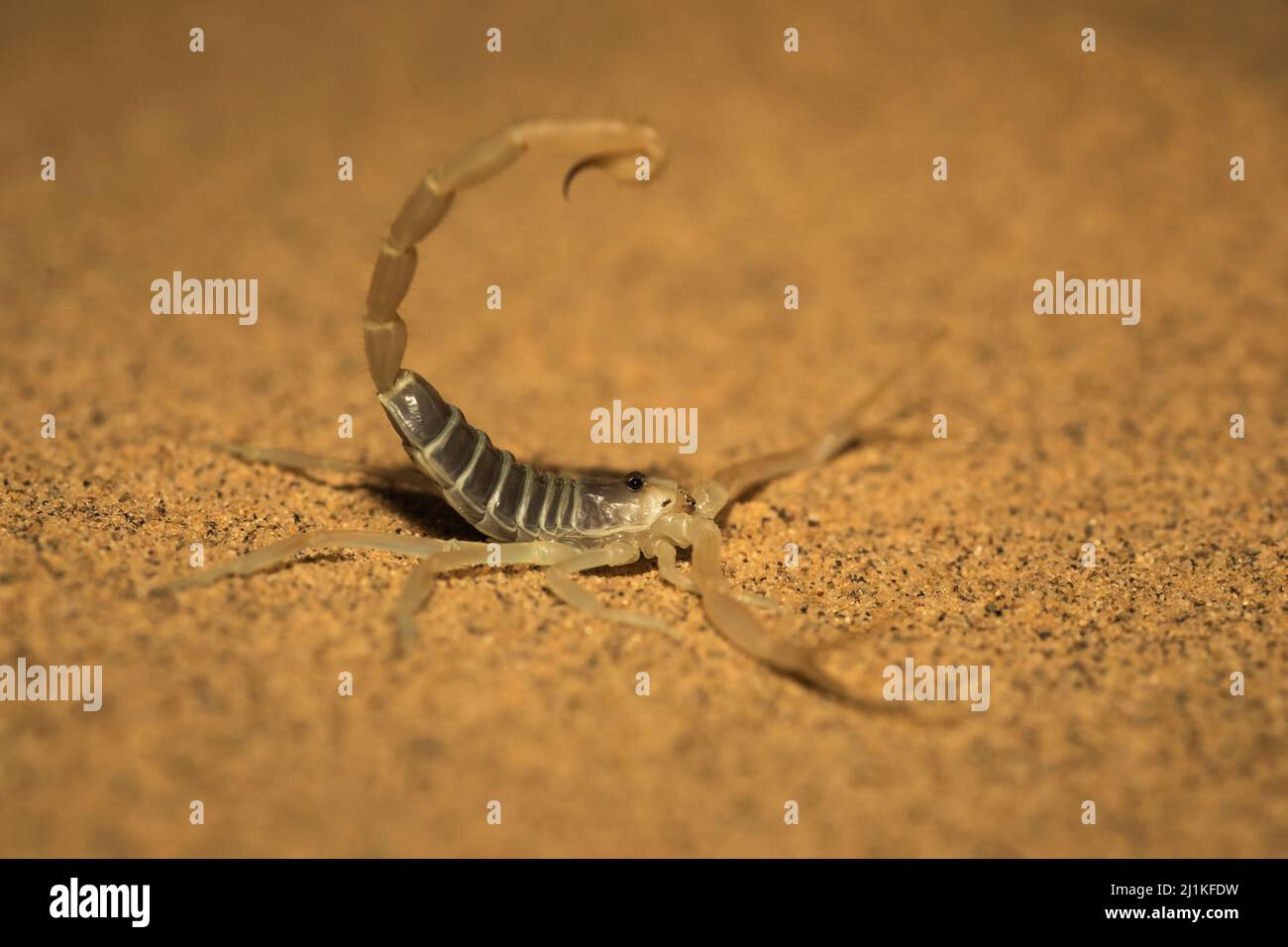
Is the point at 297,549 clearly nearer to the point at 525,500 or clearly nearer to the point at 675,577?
the point at 525,500

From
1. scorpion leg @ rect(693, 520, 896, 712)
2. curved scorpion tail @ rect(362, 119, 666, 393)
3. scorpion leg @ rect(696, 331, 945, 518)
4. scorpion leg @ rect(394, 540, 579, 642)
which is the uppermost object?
curved scorpion tail @ rect(362, 119, 666, 393)

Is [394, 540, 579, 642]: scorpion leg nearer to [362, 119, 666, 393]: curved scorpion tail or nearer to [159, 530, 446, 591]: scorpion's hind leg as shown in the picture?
[159, 530, 446, 591]: scorpion's hind leg

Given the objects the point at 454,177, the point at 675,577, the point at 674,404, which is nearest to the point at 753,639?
the point at 675,577

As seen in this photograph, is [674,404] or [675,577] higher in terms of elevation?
[674,404]

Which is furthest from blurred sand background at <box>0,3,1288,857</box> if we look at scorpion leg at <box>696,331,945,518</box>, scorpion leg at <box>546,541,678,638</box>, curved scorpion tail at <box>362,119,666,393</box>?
curved scorpion tail at <box>362,119,666,393</box>

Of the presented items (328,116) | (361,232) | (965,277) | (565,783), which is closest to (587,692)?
(565,783)

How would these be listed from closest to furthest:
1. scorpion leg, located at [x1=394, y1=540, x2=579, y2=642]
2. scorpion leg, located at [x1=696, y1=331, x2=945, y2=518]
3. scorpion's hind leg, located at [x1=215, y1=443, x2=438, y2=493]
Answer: scorpion leg, located at [x1=394, y1=540, x2=579, y2=642]
scorpion leg, located at [x1=696, y1=331, x2=945, y2=518]
scorpion's hind leg, located at [x1=215, y1=443, x2=438, y2=493]
